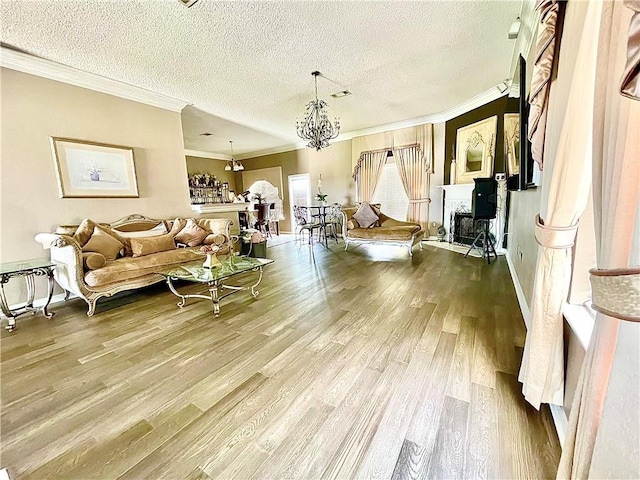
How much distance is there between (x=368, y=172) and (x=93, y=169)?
18.0 feet

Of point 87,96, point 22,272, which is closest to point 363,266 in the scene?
point 22,272

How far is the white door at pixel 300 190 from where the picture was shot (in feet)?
26.7

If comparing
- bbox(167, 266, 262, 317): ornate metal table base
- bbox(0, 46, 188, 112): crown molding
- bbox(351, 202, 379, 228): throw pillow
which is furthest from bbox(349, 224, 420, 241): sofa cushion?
bbox(0, 46, 188, 112): crown molding

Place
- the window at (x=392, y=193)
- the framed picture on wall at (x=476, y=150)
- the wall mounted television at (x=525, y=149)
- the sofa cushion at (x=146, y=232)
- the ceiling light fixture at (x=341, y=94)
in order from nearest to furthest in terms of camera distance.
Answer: the wall mounted television at (x=525, y=149), the sofa cushion at (x=146, y=232), the ceiling light fixture at (x=341, y=94), the framed picture on wall at (x=476, y=150), the window at (x=392, y=193)

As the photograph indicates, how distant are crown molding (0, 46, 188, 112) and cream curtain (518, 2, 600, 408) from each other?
4.70 m

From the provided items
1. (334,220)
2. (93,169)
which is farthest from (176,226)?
(334,220)

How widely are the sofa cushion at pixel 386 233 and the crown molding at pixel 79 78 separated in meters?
3.81

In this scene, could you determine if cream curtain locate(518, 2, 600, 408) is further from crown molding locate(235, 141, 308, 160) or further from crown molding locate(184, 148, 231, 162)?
crown molding locate(184, 148, 231, 162)

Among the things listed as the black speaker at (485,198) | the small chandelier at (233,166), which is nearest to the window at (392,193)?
the black speaker at (485,198)

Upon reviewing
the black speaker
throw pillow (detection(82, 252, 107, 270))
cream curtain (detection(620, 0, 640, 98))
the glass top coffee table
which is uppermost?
cream curtain (detection(620, 0, 640, 98))

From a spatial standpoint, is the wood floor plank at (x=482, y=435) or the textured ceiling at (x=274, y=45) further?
the textured ceiling at (x=274, y=45)

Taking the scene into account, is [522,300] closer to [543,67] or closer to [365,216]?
[543,67]

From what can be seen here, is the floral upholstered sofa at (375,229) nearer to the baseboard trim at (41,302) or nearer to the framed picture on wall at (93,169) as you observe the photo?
the framed picture on wall at (93,169)

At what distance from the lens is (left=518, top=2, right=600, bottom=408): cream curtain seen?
1.02m
